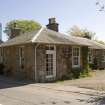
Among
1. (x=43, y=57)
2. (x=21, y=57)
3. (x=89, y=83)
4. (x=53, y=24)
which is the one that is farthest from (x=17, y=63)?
(x=89, y=83)

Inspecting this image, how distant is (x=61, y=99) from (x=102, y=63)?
993 inches

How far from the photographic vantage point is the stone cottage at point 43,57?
836 inches

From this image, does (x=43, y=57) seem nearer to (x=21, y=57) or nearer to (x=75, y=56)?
(x=21, y=57)

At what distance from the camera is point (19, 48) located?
23.8 m

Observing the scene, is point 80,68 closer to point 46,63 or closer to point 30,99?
point 46,63

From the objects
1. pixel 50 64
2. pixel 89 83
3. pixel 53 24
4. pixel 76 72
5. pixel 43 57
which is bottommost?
pixel 89 83

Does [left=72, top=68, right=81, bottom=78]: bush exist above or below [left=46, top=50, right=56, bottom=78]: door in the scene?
below

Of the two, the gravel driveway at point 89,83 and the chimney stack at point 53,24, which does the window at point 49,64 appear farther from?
the chimney stack at point 53,24

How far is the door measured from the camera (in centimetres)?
2194

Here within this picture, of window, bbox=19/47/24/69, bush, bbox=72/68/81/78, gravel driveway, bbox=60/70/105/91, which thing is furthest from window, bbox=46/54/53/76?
bush, bbox=72/68/81/78

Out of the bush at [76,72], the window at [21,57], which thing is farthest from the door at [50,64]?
the window at [21,57]

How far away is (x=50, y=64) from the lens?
22.2 metres

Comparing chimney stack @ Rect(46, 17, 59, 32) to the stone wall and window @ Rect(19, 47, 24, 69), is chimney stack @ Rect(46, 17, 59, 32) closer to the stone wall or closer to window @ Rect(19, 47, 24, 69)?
the stone wall

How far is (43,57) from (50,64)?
1.07m
